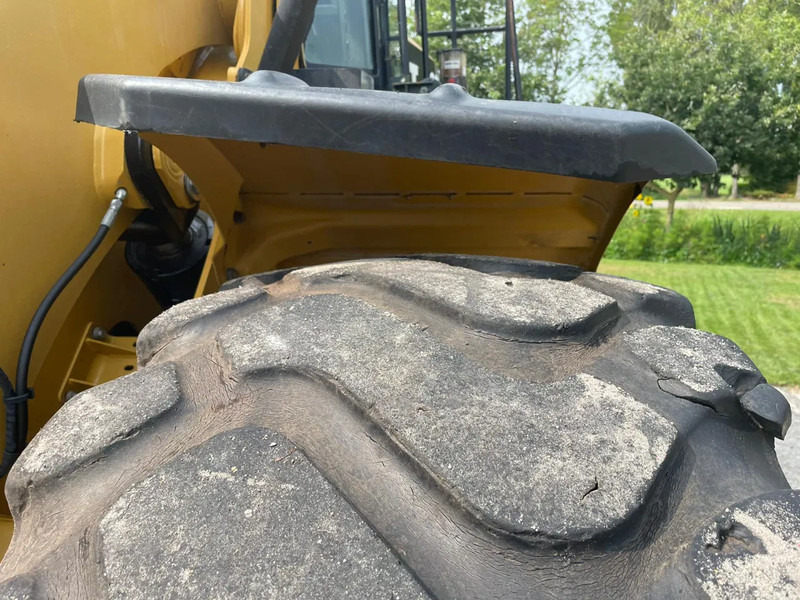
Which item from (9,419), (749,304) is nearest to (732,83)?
(749,304)

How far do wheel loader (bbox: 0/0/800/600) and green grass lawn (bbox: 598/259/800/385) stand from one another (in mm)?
4012

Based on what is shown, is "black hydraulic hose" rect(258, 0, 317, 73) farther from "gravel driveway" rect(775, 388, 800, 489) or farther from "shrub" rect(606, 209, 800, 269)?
"shrub" rect(606, 209, 800, 269)

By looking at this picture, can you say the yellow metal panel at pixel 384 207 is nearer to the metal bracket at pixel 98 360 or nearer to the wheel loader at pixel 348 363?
the wheel loader at pixel 348 363

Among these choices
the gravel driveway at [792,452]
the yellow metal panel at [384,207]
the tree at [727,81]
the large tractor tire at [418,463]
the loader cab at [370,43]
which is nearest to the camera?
the large tractor tire at [418,463]

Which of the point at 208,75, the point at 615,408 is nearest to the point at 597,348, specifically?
the point at 615,408

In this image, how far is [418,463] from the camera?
26.3 inches

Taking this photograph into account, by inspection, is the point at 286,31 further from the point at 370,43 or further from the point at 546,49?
the point at 546,49

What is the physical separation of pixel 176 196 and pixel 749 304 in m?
6.45

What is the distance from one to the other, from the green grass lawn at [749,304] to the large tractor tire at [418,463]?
4099 millimetres

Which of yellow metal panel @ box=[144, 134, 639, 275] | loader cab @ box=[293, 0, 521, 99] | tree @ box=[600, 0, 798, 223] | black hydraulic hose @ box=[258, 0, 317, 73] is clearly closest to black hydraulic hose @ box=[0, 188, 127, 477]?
yellow metal panel @ box=[144, 134, 639, 275]

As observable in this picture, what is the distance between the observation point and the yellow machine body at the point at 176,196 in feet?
3.43

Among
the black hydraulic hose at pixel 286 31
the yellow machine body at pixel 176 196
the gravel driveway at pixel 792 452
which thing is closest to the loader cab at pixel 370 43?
the yellow machine body at pixel 176 196

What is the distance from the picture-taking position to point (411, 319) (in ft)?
2.89

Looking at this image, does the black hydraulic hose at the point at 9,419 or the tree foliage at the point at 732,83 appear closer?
the black hydraulic hose at the point at 9,419
